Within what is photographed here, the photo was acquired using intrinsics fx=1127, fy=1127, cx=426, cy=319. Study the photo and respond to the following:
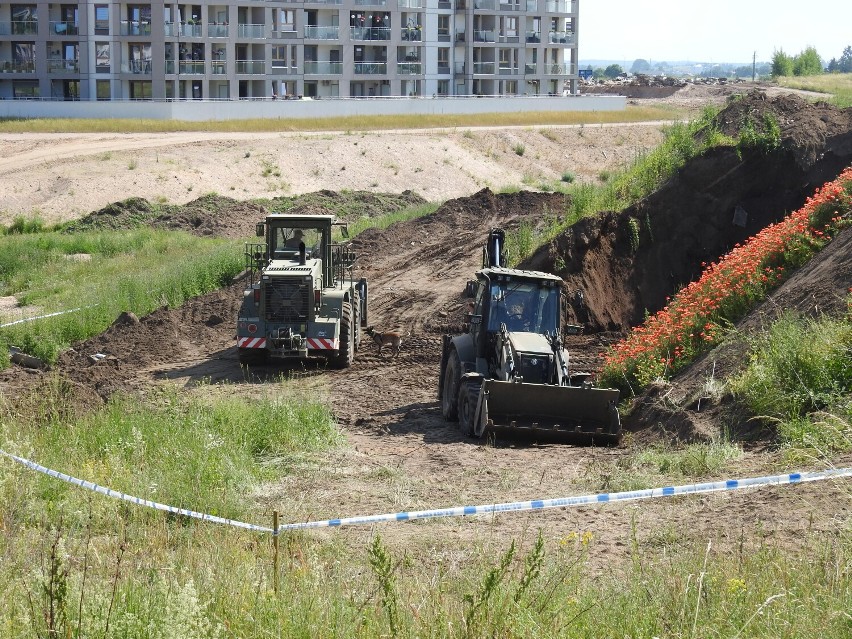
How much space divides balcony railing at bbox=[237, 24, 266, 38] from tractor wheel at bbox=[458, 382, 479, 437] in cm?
6602

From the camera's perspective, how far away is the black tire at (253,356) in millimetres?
20125

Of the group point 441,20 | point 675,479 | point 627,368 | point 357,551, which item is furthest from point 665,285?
point 441,20

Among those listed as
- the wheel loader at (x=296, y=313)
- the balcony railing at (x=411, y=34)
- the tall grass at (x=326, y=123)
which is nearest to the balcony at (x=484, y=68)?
the balcony railing at (x=411, y=34)

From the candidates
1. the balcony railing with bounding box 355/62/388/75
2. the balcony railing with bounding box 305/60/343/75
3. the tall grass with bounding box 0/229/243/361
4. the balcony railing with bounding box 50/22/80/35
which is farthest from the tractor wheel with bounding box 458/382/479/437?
the balcony railing with bounding box 355/62/388/75

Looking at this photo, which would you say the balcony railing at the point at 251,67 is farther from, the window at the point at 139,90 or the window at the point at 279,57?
the window at the point at 139,90

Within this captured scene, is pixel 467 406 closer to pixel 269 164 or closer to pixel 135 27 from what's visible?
pixel 269 164

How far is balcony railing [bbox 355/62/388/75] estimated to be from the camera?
82750 mm

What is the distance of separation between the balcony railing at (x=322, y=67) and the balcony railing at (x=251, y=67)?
11.6ft

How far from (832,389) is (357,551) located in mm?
6255

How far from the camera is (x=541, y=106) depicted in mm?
79875

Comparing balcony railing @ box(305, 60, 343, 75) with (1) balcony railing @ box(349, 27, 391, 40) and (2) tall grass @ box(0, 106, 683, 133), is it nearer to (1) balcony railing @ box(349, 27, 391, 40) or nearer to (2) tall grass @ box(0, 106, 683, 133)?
(1) balcony railing @ box(349, 27, 391, 40)

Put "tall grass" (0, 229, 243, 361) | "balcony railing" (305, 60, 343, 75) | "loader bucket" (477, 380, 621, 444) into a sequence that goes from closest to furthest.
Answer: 1. "loader bucket" (477, 380, 621, 444)
2. "tall grass" (0, 229, 243, 361)
3. "balcony railing" (305, 60, 343, 75)

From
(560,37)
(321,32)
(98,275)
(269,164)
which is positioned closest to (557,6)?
(560,37)

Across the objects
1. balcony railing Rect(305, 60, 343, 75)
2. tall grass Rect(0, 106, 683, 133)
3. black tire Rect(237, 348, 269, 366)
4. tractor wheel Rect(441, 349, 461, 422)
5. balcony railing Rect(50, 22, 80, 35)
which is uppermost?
balcony railing Rect(50, 22, 80, 35)
